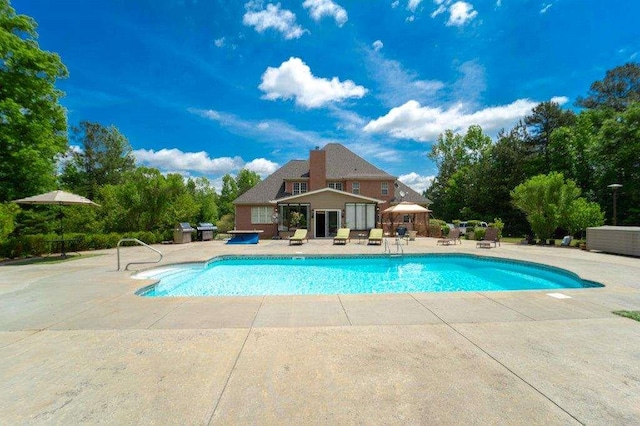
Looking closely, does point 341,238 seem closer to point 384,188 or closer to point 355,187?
point 355,187

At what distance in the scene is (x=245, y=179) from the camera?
2489 inches

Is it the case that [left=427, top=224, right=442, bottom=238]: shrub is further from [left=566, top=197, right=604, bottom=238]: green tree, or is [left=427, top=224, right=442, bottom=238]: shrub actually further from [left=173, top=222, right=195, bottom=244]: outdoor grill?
[left=173, top=222, right=195, bottom=244]: outdoor grill

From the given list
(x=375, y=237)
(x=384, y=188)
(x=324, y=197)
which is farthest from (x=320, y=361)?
(x=384, y=188)

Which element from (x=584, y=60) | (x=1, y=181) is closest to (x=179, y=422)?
(x=1, y=181)

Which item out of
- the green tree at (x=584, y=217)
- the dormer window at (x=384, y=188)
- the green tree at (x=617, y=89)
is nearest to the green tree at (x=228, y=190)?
the dormer window at (x=384, y=188)

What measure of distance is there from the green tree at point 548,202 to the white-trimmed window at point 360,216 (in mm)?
11000

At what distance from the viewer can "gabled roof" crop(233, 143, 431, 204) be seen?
28.2 meters

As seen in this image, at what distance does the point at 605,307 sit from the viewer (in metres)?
5.64

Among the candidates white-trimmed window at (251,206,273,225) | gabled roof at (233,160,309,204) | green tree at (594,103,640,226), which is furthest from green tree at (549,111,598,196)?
white-trimmed window at (251,206,273,225)

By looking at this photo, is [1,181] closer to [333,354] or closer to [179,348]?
[179,348]

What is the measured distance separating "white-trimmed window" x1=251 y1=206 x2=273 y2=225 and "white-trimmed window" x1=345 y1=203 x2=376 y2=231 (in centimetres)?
763

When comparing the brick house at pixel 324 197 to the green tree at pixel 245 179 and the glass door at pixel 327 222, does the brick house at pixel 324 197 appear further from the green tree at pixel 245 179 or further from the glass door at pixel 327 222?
the green tree at pixel 245 179

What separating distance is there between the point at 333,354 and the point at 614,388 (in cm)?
294

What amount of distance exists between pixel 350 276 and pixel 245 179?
5535 cm
